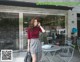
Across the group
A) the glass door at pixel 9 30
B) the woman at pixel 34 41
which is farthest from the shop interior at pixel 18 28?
the woman at pixel 34 41

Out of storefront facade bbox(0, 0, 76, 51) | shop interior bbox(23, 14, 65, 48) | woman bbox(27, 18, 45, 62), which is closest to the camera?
woman bbox(27, 18, 45, 62)

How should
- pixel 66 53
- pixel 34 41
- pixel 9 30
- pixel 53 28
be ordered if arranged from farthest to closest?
pixel 53 28
pixel 9 30
pixel 66 53
pixel 34 41

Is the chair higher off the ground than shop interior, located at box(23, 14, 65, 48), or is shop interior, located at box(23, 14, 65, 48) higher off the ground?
shop interior, located at box(23, 14, 65, 48)

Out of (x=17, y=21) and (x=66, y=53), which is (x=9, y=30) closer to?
(x=17, y=21)

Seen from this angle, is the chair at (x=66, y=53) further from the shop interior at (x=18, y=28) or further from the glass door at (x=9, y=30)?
the glass door at (x=9, y=30)

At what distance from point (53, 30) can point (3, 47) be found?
9.47 ft

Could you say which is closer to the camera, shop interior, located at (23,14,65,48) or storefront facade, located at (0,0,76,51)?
storefront facade, located at (0,0,76,51)

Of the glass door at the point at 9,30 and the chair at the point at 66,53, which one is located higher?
the glass door at the point at 9,30

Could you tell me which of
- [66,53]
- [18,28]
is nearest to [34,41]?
[66,53]

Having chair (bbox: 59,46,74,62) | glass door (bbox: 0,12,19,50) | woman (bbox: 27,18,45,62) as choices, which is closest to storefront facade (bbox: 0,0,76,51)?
glass door (bbox: 0,12,19,50)

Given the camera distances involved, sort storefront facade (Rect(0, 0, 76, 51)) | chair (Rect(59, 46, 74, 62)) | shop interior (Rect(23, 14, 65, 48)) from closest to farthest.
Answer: chair (Rect(59, 46, 74, 62)) < storefront facade (Rect(0, 0, 76, 51)) < shop interior (Rect(23, 14, 65, 48))

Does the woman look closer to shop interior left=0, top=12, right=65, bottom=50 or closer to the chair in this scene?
the chair

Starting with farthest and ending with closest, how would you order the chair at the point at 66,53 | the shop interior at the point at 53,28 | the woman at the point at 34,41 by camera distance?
the shop interior at the point at 53,28, the chair at the point at 66,53, the woman at the point at 34,41

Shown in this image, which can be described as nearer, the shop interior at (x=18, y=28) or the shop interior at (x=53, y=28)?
the shop interior at (x=18, y=28)
